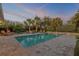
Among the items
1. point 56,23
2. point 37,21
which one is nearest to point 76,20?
point 56,23

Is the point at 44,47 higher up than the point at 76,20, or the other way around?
the point at 76,20

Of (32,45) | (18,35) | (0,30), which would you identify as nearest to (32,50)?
(32,45)

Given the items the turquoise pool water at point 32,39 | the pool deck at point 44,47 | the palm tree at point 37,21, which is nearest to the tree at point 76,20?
the pool deck at point 44,47

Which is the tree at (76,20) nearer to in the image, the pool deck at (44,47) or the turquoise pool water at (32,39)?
the pool deck at (44,47)

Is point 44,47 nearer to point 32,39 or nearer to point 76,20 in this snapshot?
point 32,39

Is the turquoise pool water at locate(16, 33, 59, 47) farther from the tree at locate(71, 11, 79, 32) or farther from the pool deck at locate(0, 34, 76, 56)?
the tree at locate(71, 11, 79, 32)

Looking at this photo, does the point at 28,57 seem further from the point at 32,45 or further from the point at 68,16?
the point at 68,16

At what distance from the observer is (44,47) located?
6.33ft

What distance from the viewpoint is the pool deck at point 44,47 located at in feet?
Answer: 6.28

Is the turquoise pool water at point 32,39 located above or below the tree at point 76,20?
below

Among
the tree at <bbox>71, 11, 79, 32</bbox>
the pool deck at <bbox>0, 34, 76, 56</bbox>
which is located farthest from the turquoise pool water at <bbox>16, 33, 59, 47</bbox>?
the tree at <bbox>71, 11, 79, 32</bbox>

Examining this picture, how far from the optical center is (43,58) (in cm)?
193

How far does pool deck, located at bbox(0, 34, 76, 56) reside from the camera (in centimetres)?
191

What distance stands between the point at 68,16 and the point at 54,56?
429mm
